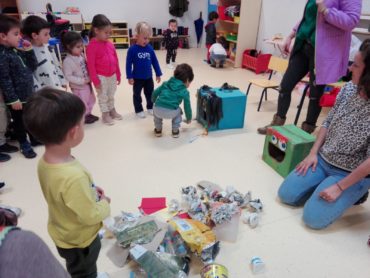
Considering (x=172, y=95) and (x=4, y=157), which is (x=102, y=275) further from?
(x=172, y=95)

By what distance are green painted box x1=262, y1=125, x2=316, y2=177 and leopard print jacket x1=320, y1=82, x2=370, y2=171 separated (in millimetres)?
268

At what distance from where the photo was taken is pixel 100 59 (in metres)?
2.81

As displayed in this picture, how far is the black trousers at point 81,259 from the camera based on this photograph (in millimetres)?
1104

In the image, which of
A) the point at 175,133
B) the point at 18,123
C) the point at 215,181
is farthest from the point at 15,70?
the point at 215,181

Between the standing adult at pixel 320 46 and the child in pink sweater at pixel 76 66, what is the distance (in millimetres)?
1941

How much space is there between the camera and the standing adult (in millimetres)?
2100

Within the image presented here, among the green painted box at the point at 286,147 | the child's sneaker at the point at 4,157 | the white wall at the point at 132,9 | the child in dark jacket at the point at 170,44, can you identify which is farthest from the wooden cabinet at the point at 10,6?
the green painted box at the point at 286,147

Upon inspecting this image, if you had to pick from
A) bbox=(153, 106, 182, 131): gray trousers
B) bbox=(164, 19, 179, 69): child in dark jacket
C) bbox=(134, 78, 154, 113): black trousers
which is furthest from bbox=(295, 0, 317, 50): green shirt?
bbox=(164, 19, 179, 69): child in dark jacket

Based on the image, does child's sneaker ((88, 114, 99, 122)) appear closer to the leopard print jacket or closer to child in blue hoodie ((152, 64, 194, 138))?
child in blue hoodie ((152, 64, 194, 138))

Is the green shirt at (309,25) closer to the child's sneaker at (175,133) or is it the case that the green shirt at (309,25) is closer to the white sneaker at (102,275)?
the child's sneaker at (175,133)

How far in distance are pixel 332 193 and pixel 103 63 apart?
2.32 metres

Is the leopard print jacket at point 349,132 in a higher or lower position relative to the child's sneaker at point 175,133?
higher

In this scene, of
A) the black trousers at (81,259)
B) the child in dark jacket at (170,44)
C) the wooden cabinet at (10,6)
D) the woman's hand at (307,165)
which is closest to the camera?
the black trousers at (81,259)

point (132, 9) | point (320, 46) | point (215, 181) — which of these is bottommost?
point (215, 181)
